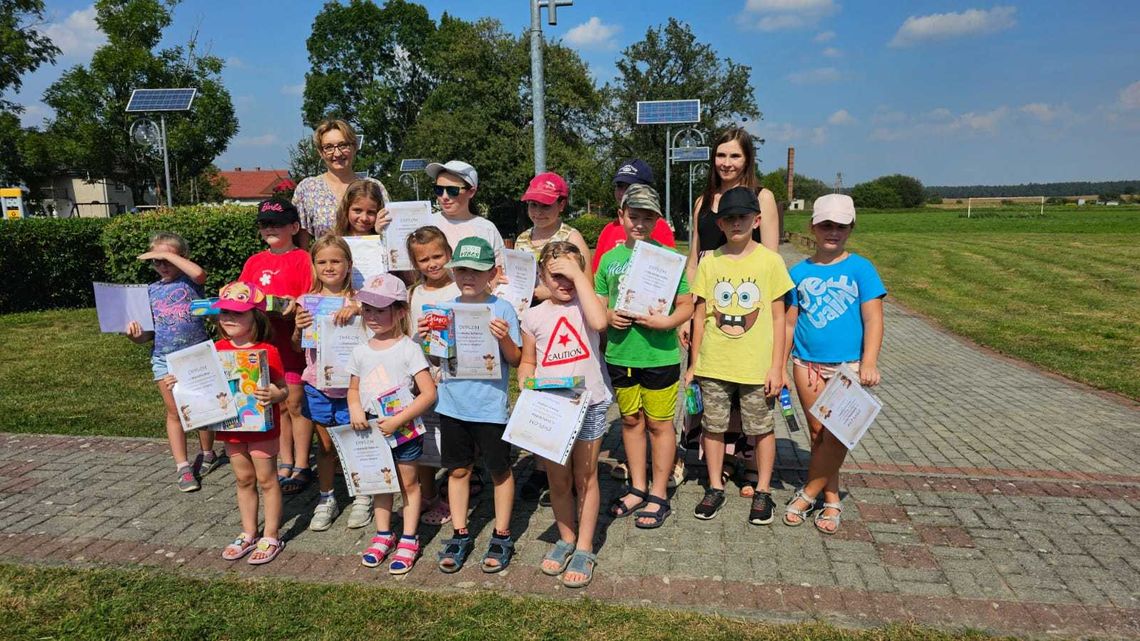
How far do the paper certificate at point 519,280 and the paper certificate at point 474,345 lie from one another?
→ 1.35 ft

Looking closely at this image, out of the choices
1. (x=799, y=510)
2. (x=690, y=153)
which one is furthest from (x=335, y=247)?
(x=690, y=153)

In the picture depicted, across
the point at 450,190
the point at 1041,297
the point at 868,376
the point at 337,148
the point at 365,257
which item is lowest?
the point at 1041,297

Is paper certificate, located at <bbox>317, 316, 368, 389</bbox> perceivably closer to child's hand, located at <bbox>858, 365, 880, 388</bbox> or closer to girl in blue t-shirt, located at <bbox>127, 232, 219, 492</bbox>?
girl in blue t-shirt, located at <bbox>127, 232, 219, 492</bbox>

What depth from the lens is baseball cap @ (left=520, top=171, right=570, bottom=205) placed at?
4.07 metres

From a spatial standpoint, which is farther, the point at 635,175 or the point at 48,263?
the point at 48,263

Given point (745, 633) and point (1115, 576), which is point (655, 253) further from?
point (1115, 576)

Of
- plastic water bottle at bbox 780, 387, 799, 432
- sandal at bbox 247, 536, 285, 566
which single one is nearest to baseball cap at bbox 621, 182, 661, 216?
plastic water bottle at bbox 780, 387, 799, 432

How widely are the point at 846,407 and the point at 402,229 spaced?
2787mm

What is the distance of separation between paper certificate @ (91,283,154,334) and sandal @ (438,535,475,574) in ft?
8.62

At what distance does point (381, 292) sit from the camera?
3.47 metres

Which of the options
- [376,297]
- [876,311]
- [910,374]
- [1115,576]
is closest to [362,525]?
[376,297]

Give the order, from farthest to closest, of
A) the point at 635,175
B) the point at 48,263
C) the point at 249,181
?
the point at 249,181, the point at 48,263, the point at 635,175

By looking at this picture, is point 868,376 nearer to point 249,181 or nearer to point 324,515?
point 324,515

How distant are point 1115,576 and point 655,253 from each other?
288 centimetres
